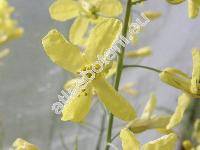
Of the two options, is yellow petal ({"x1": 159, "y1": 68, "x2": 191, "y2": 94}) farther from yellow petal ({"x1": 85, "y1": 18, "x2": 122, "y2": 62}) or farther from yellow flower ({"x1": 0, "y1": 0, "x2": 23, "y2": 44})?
yellow flower ({"x1": 0, "y1": 0, "x2": 23, "y2": 44})

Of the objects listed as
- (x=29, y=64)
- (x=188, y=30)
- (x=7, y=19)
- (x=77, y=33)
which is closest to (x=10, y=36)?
(x=7, y=19)

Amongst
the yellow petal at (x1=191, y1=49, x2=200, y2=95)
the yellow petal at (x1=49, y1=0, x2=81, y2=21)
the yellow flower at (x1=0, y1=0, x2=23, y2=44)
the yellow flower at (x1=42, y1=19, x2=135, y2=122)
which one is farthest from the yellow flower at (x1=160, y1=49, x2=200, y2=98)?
the yellow flower at (x1=0, y1=0, x2=23, y2=44)

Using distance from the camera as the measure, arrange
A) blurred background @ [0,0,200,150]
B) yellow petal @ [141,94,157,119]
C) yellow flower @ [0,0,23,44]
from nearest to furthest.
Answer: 1. yellow petal @ [141,94,157,119]
2. yellow flower @ [0,0,23,44]
3. blurred background @ [0,0,200,150]

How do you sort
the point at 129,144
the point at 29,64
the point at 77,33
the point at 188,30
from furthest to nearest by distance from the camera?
the point at 188,30 < the point at 29,64 < the point at 77,33 < the point at 129,144

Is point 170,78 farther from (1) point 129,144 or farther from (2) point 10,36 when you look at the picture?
(2) point 10,36

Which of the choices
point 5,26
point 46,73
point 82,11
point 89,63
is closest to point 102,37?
point 89,63

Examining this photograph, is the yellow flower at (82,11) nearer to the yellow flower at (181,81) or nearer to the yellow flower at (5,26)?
the yellow flower at (181,81)

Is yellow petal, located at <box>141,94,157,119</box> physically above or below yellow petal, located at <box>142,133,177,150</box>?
below

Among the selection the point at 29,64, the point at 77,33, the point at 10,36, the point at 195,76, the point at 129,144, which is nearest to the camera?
the point at 129,144
